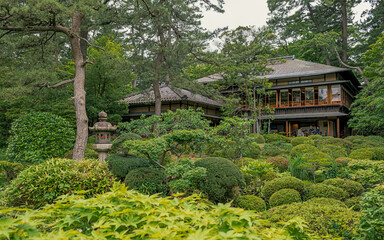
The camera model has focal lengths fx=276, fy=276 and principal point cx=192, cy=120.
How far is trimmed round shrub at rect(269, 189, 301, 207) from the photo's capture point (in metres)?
6.22

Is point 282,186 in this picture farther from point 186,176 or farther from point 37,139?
point 37,139

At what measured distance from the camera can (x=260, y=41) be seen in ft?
74.2

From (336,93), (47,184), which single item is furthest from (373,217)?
(336,93)

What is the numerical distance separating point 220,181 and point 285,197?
4.94 ft

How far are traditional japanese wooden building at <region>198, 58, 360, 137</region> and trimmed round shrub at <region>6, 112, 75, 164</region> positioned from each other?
15076 millimetres

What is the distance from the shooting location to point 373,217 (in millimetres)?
3191

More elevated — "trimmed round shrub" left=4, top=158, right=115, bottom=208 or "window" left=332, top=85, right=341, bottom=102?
"window" left=332, top=85, right=341, bottom=102

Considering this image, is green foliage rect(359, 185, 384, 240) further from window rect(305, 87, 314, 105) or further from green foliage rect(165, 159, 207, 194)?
window rect(305, 87, 314, 105)

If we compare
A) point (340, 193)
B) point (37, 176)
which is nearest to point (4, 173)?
point (37, 176)

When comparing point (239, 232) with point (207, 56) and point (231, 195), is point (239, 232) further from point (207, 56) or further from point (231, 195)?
point (207, 56)

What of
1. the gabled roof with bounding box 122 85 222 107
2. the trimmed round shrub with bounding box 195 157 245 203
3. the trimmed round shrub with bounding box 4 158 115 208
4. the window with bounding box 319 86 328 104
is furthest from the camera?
the window with bounding box 319 86 328 104

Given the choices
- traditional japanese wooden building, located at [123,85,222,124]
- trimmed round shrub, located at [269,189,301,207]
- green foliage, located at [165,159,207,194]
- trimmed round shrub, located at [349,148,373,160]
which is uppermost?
traditional japanese wooden building, located at [123,85,222,124]

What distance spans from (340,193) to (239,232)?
18.5 ft

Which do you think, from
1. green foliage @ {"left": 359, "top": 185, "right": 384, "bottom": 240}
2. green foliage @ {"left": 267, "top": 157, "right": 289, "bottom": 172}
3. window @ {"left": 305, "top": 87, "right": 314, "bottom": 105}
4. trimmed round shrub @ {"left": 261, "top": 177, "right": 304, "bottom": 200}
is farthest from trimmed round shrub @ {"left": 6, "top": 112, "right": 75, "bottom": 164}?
window @ {"left": 305, "top": 87, "right": 314, "bottom": 105}
